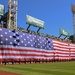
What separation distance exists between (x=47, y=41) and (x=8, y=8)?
50.1 feet

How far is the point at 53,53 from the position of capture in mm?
59844

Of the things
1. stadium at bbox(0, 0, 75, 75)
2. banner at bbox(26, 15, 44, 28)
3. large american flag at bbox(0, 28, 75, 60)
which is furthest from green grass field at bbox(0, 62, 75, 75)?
banner at bbox(26, 15, 44, 28)

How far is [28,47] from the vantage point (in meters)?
49.9

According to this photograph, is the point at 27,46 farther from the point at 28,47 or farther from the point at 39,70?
the point at 39,70

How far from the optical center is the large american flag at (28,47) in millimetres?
42919

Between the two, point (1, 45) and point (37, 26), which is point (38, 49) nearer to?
point (1, 45)

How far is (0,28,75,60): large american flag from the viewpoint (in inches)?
1690

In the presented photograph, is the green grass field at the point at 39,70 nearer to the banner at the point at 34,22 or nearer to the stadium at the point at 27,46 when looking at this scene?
the stadium at the point at 27,46

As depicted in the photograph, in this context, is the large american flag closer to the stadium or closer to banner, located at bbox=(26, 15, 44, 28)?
the stadium

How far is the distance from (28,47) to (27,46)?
21.2 inches

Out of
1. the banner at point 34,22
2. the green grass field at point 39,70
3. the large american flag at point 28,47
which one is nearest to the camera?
the green grass field at point 39,70

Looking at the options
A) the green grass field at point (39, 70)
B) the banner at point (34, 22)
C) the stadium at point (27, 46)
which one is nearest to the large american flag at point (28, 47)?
the stadium at point (27, 46)

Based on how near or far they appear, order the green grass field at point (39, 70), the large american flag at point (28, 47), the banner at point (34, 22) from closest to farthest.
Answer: the green grass field at point (39, 70) < the large american flag at point (28, 47) < the banner at point (34, 22)

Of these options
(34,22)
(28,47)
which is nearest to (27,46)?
(28,47)
